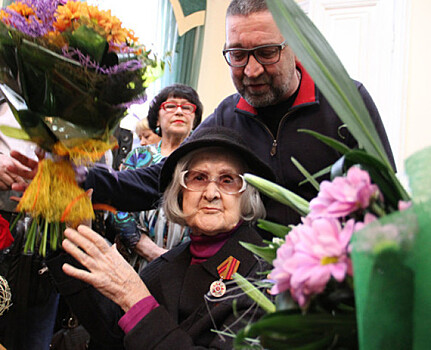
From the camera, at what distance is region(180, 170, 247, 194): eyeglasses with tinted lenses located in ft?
5.09

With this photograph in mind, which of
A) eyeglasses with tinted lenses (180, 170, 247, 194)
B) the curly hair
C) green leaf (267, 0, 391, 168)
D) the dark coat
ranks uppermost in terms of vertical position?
the curly hair

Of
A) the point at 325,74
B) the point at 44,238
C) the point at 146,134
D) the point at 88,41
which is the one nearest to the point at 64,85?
the point at 88,41

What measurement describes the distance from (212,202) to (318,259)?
1058 mm

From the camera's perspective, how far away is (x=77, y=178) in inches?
52.8

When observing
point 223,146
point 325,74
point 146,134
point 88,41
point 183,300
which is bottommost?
point 183,300

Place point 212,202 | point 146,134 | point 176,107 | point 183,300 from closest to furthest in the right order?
1. point 183,300
2. point 212,202
3. point 176,107
4. point 146,134

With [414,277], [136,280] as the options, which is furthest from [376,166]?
[136,280]

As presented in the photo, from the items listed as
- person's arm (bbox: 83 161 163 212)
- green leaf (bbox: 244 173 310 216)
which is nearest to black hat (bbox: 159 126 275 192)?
person's arm (bbox: 83 161 163 212)

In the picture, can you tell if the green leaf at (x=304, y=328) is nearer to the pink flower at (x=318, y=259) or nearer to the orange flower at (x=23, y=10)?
the pink flower at (x=318, y=259)

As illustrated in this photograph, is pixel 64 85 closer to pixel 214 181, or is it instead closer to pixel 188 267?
pixel 214 181

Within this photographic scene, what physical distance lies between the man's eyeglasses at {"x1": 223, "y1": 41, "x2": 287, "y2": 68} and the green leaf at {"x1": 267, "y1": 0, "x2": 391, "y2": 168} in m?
1.03

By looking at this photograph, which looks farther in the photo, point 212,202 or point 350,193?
point 212,202

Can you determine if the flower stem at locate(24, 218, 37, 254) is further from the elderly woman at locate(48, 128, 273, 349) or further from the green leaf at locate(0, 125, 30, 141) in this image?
the green leaf at locate(0, 125, 30, 141)

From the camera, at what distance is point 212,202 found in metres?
1.53
